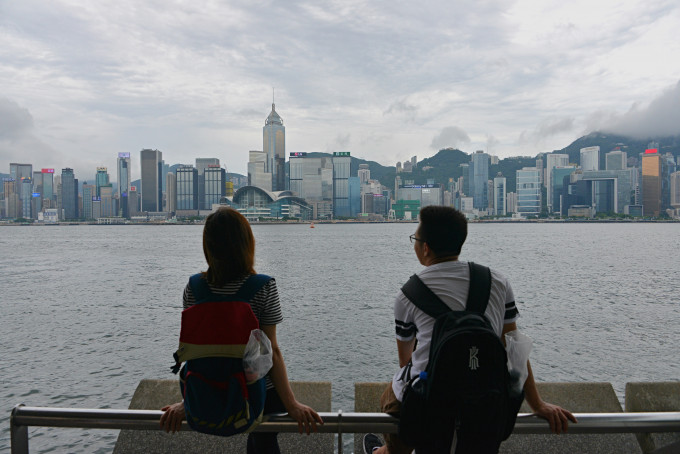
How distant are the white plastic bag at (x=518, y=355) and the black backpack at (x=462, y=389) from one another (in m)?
0.09

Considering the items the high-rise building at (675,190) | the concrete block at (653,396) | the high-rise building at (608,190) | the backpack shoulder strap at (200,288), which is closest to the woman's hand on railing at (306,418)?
the backpack shoulder strap at (200,288)

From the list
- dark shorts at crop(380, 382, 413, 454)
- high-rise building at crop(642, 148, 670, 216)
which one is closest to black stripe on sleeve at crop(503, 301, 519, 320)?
dark shorts at crop(380, 382, 413, 454)

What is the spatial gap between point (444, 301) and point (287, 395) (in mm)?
767

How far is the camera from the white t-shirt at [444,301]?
6.55 feet

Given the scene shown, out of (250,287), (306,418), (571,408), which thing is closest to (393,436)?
(306,418)

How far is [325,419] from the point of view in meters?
1.97

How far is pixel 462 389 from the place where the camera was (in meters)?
1.82

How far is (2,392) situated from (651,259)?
49.5m

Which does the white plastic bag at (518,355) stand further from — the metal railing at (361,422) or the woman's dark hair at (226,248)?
the woman's dark hair at (226,248)

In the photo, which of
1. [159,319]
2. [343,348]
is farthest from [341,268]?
[343,348]

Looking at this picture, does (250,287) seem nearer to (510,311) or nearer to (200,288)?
(200,288)

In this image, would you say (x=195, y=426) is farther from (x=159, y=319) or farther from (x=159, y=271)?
(x=159, y=271)

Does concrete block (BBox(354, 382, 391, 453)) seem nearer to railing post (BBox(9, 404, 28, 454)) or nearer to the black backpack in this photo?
the black backpack

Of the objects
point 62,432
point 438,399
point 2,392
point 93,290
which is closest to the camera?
point 438,399
